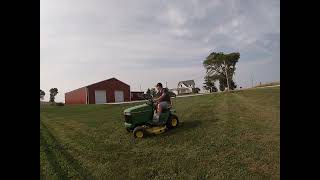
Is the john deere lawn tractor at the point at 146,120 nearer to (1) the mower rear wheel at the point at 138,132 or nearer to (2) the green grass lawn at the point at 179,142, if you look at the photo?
(1) the mower rear wheel at the point at 138,132

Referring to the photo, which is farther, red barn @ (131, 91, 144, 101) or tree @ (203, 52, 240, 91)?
red barn @ (131, 91, 144, 101)

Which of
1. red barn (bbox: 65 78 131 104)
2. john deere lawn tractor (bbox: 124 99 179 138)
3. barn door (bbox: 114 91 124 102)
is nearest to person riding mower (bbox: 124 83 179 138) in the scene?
john deere lawn tractor (bbox: 124 99 179 138)

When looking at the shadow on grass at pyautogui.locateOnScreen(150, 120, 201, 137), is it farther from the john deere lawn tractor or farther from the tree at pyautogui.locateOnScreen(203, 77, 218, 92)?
the tree at pyautogui.locateOnScreen(203, 77, 218, 92)

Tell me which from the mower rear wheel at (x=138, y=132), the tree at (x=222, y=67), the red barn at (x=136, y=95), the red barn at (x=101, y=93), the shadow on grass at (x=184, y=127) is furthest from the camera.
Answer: the shadow on grass at (x=184, y=127)

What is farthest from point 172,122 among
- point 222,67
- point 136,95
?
point 222,67

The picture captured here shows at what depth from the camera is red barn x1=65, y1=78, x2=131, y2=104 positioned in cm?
563

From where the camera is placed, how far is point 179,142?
6.01 m

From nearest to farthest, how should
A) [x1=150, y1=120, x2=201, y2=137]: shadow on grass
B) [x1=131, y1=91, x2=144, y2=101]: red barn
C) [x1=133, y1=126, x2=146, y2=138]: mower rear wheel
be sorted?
[x1=131, y1=91, x2=144, y2=101]: red barn, [x1=133, y1=126, x2=146, y2=138]: mower rear wheel, [x1=150, y1=120, x2=201, y2=137]: shadow on grass

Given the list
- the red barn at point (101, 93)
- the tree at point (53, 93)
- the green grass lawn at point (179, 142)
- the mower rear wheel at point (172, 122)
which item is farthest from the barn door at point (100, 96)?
the mower rear wheel at point (172, 122)

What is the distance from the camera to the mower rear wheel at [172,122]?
6367mm

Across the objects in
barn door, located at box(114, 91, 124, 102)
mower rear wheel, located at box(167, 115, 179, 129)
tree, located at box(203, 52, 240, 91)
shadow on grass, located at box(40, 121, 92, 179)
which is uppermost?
tree, located at box(203, 52, 240, 91)
